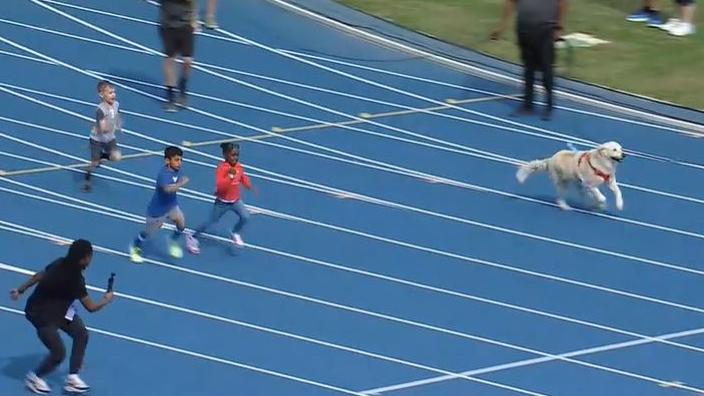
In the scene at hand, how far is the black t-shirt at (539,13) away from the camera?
17.3 m

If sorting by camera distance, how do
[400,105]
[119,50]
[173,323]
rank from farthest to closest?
1. [119,50]
2. [400,105]
3. [173,323]

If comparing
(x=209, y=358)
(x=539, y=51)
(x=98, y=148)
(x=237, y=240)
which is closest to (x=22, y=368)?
(x=209, y=358)

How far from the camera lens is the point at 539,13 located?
56.9 ft

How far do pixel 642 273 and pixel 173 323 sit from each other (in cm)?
421

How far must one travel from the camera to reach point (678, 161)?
56.5 feet

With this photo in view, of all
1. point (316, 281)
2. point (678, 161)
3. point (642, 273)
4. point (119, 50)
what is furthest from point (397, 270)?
point (119, 50)

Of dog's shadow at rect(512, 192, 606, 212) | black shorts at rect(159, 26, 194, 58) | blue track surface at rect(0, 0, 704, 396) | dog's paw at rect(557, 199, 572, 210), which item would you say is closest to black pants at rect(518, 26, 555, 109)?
blue track surface at rect(0, 0, 704, 396)

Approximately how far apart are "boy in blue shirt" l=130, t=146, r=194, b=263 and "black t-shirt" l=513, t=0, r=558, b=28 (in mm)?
4923

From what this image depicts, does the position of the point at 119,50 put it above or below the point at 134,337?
above

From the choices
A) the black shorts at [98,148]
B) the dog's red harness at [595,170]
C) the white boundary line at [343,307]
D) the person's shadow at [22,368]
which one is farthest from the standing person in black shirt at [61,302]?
the dog's red harness at [595,170]

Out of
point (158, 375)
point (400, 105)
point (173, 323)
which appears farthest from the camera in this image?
point (400, 105)

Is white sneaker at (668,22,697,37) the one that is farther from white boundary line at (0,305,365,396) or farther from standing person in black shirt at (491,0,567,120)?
white boundary line at (0,305,365,396)

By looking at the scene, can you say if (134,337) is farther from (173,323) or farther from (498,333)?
(498,333)

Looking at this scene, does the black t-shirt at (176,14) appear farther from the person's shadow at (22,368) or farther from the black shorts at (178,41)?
the person's shadow at (22,368)
